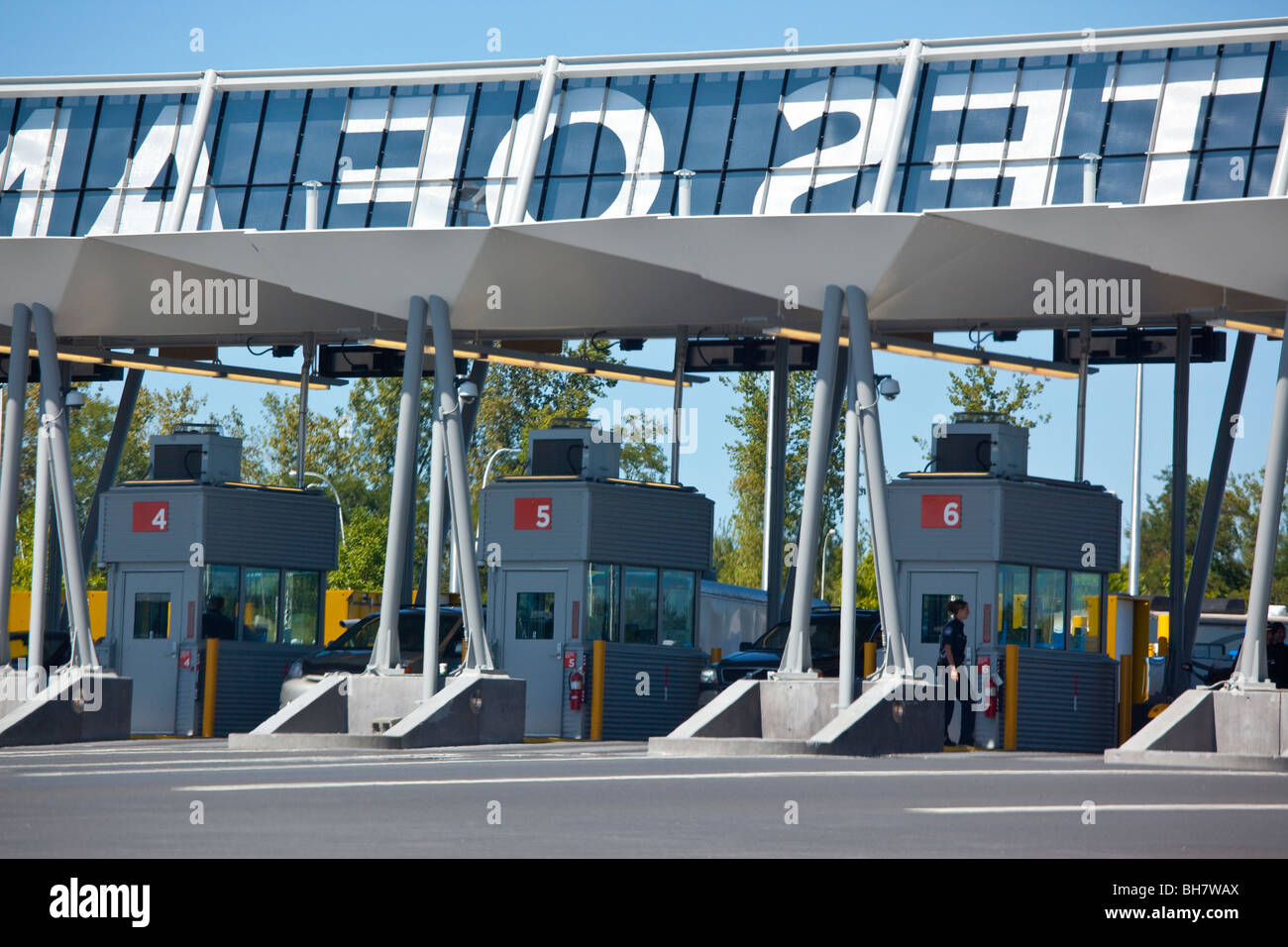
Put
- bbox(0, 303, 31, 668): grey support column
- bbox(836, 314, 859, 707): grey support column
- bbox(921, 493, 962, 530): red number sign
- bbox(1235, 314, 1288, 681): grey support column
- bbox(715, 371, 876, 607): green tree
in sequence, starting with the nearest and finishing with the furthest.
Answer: bbox(1235, 314, 1288, 681): grey support column → bbox(836, 314, 859, 707): grey support column → bbox(921, 493, 962, 530): red number sign → bbox(0, 303, 31, 668): grey support column → bbox(715, 371, 876, 607): green tree

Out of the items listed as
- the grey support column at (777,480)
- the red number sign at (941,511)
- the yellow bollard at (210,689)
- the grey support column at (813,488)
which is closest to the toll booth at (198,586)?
the yellow bollard at (210,689)

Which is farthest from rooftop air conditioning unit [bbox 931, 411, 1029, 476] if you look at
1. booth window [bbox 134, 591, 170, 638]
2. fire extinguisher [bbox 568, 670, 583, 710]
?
booth window [bbox 134, 591, 170, 638]

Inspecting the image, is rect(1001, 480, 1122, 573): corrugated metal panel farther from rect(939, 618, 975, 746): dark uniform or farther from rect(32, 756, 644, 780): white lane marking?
rect(32, 756, 644, 780): white lane marking

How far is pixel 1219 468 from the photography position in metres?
27.7

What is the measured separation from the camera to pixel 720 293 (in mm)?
24078

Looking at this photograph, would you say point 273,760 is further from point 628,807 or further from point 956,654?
point 956,654

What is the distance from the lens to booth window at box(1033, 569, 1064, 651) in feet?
77.3

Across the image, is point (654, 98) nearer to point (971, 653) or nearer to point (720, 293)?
point (720, 293)

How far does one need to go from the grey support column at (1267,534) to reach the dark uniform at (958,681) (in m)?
3.08

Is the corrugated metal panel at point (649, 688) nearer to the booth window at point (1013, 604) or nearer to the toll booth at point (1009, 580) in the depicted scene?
the toll booth at point (1009, 580)

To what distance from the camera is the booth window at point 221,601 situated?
25781 mm

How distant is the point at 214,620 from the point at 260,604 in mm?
962

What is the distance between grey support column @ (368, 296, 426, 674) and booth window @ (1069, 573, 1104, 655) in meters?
8.21

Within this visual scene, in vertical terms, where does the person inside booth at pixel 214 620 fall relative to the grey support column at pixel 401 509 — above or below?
below
